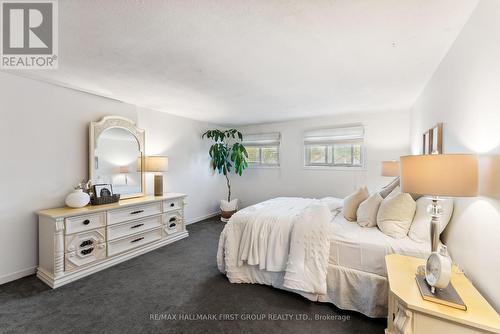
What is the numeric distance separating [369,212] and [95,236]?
3.17m

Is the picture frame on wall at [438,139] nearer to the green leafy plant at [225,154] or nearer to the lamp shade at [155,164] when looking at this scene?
the green leafy plant at [225,154]

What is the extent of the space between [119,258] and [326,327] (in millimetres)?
2586

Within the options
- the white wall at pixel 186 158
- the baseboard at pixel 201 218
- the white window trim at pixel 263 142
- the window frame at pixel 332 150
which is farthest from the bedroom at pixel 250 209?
the white window trim at pixel 263 142

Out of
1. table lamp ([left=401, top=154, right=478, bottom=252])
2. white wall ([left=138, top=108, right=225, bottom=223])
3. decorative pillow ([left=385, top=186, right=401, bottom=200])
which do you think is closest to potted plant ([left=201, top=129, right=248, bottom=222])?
white wall ([left=138, top=108, right=225, bottom=223])

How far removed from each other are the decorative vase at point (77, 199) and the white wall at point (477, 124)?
3.70 meters

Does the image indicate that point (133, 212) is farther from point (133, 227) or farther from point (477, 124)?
point (477, 124)

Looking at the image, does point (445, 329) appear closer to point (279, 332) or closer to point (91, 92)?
point (279, 332)

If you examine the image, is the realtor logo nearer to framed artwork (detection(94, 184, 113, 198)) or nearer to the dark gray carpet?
framed artwork (detection(94, 184, 113, 198))

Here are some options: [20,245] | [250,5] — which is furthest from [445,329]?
[20,245]

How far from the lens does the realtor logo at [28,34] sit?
4.65ft

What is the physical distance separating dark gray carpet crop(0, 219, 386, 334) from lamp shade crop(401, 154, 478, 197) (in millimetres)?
1289

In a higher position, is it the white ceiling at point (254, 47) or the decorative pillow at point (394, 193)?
the white ceiling at point (254, 47)

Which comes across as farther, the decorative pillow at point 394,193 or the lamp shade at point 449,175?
the decorative pillow at point 394,193

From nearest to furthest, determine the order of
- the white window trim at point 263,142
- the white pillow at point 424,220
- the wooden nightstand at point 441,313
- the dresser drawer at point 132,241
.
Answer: the wooden nightstand at point 441,313
the white pillow at point 424,220
the dresser drawer at point 132,241
the white window trim at point 263,142
